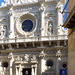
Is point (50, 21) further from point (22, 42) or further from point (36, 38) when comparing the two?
point (22, 42)

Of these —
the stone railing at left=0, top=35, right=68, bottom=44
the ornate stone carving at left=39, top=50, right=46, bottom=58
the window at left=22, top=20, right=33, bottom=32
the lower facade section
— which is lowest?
the lower facade section

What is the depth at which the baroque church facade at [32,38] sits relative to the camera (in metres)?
21.1

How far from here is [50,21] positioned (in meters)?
22.7

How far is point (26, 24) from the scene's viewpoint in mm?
23703

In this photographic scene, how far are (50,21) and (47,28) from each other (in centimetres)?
96

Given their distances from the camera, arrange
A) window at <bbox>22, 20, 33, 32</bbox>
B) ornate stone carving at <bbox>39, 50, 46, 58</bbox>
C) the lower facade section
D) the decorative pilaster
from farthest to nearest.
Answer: window at <bbox>22, 20, 33, 32</bbox> → ornate stone carving at <bbox>39, 50, 46, 58</bbox> → the decorative pilaster → the lower facade section

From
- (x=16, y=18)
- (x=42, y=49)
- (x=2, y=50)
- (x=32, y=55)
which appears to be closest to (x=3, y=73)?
(x=2, y=50)

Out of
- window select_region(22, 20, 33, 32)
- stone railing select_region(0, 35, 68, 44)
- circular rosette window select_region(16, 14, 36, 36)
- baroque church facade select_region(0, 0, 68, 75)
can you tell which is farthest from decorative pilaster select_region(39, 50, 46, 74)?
window select_region(22, 20, 33, 32)

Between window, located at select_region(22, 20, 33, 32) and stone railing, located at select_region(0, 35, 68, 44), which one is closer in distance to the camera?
stone railing, located at select_region(0, 35, 68, 44)

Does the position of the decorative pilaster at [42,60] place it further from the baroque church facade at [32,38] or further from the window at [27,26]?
the window at [27,26]

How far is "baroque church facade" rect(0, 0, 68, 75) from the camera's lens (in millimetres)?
21125

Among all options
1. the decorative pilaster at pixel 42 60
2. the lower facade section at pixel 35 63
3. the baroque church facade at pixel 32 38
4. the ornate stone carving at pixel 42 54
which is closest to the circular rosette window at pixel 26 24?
the baroque church facade at pixel 32 38

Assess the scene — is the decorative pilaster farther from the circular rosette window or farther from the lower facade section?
the circular rosette window

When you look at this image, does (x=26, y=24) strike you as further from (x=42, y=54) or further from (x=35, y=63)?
(x=35, y=63)
